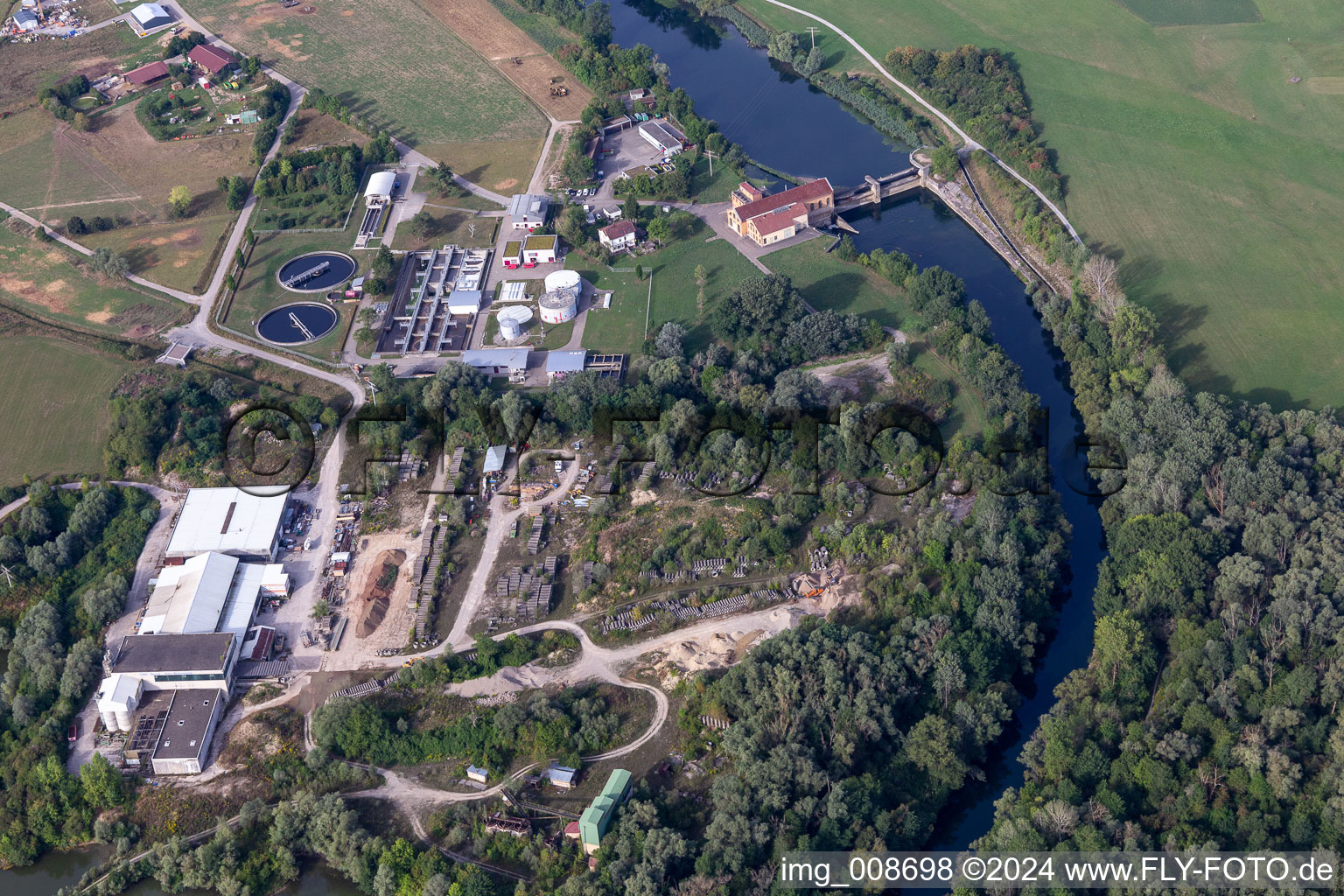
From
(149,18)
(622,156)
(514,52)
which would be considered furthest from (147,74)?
(622,156)

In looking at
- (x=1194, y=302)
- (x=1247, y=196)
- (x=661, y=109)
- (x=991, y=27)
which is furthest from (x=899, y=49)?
(x=1194, y=302)

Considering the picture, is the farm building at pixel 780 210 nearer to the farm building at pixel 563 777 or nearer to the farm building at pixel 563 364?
the farm building at pixel 563 364

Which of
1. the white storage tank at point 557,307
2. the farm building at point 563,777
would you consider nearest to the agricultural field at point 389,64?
the white storage tank at point 557,307

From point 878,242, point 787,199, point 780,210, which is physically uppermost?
point 787,199

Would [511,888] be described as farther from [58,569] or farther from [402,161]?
[402,161]

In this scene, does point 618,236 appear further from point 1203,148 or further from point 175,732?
point 1203,148
